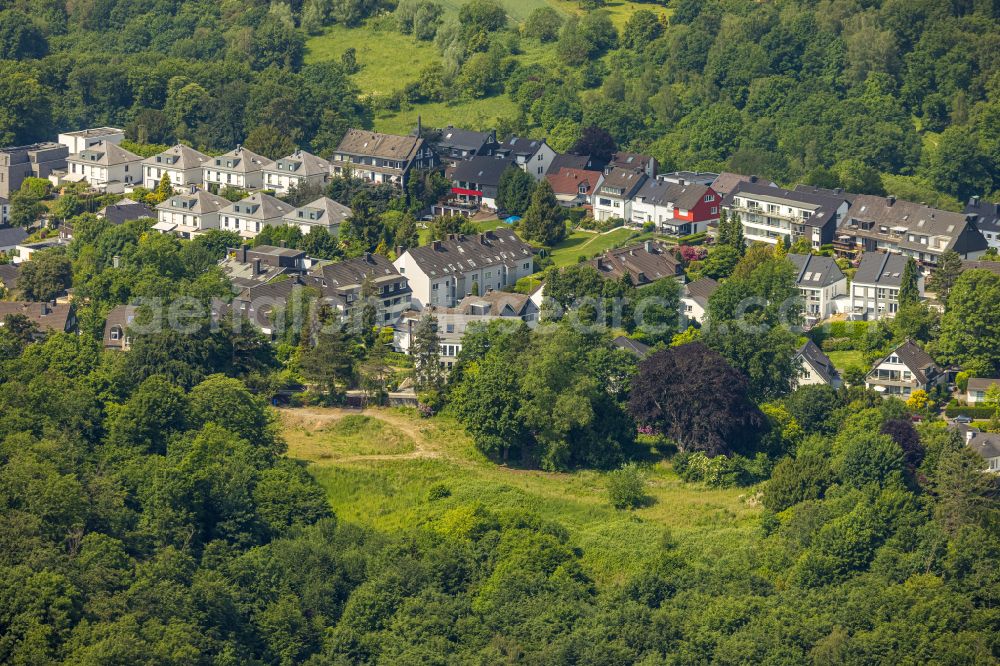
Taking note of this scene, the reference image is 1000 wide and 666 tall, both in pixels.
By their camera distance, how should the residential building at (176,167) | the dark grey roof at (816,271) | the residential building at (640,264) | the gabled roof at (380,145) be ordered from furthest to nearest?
the residential building at (176,167)
the gabled roof at (380,145)
the residential building at (640,264)
the dark grey roof at (816,271)

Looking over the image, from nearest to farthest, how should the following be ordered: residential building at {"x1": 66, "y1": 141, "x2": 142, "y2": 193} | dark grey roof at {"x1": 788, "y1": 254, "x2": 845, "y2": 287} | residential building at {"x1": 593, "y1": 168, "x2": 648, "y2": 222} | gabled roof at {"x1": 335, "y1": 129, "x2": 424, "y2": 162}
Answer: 1. dark grey roof at {"x1": 788, "y1": 254, "x2": 845, "y2": 287}
2. residential building at {"x1": 593, "y1": 168, "x2": 648, "y2": 222}
3. gabled roof at {"x1": 335, "y1": 129, "x2": 424, "y2": 162}
4. residential building at {"x1": 66, "y1": 141, "x2": 142, "y2": 193}

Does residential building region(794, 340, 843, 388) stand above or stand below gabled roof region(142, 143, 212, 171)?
below

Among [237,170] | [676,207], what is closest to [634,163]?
[676,207]

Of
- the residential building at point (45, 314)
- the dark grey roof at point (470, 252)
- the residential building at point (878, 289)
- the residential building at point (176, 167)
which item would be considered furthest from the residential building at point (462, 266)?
the residential building at point (176, 167)

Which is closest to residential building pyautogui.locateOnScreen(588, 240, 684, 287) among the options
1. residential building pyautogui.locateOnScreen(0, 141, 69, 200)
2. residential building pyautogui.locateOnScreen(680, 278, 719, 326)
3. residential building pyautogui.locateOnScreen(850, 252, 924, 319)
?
residential building pyautogui.locateOnScreen(680, 278, 719, 326)

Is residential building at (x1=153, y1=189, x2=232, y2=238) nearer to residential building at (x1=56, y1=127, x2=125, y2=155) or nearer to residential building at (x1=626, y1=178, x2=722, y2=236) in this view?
residential building at (x1=56, y1=127, x2=125, y2=155)

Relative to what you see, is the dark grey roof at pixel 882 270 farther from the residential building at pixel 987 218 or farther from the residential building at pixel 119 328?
the residential building at pixel 119 328

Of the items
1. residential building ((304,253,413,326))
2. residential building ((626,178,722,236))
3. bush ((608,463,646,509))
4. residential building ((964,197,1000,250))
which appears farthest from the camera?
residential building ((626,178,722,236))

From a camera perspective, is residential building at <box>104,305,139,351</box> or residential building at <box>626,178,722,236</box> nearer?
residential building at <box>104,305,139,351</box>
